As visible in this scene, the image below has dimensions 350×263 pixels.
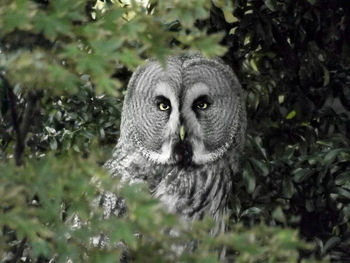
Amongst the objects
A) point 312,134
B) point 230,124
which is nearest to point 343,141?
point 312,134

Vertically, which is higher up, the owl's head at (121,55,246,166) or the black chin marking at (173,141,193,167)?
the owl's head at (121,55,246,166)

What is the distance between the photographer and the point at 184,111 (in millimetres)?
2387

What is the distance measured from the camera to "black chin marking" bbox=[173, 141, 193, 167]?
2461 mm

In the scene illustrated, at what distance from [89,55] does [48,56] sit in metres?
0.06

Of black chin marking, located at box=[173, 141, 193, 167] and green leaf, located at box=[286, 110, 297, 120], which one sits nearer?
black chin marking, located at box=[173, 141, 193, 167]

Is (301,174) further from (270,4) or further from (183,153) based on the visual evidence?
(270,4)

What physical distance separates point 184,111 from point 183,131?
6 centimetres

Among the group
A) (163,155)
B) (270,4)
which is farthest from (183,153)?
(270,4)

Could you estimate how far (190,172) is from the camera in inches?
99.0

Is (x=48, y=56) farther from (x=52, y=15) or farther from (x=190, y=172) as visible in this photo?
(x=190, y=172)

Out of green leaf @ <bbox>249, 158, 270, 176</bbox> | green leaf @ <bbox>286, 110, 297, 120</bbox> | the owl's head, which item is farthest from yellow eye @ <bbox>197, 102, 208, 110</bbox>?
green leaf @ <bbox>286, 110, 297, 120</bbox>

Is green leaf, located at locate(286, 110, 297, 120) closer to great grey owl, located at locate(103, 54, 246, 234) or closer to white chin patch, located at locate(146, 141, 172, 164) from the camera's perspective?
great grey owl, located at locate(103, 54, 246, 234)

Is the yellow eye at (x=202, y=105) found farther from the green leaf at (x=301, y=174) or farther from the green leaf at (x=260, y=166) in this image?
the green leaf at (x=301, y=174)

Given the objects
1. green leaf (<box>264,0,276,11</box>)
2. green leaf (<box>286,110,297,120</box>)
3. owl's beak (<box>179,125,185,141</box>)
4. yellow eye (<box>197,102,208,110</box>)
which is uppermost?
green leaf (<box>264,0,276,11</box>)
